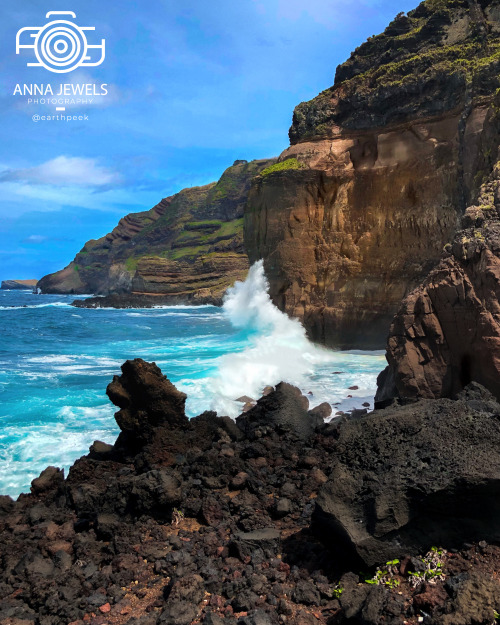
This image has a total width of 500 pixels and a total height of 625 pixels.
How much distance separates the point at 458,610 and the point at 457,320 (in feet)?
21.1

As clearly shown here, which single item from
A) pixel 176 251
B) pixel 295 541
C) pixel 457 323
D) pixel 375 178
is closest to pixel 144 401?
pixel 295 541

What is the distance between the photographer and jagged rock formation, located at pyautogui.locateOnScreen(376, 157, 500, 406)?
28.1 ft

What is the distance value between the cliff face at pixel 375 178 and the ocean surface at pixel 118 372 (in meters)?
2.42

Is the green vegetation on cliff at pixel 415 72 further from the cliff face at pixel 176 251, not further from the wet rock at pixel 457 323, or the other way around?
the cliff face at pixel 176 251

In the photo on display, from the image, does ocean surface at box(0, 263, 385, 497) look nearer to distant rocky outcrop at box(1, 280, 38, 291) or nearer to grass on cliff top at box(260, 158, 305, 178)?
grass on cliff top at box(260, 158, 305, 178)

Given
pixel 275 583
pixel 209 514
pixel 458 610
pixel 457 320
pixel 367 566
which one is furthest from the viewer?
pixel 457 320

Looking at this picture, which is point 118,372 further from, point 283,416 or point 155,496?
point 155,496

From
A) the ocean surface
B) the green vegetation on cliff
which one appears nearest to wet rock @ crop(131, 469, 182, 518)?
the ocean surface

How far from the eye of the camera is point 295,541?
563 cm

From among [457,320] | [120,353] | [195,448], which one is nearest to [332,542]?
[195,448]

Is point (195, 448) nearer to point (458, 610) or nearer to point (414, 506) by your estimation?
point (414, 506)

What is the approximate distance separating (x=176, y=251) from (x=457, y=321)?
94660 millimetres

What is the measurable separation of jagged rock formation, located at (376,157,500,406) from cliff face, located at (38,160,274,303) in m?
63.1

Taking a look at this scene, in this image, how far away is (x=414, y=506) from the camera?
452 centimetres
